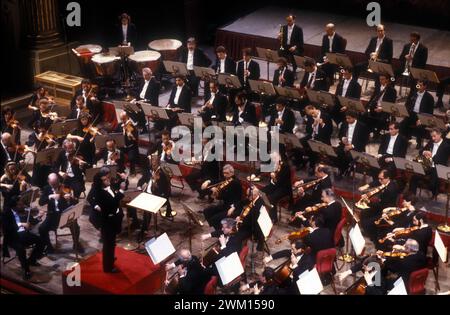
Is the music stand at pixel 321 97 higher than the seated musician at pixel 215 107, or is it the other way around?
the music stand at pixel 321 97

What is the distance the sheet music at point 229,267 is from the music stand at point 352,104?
11.5ft

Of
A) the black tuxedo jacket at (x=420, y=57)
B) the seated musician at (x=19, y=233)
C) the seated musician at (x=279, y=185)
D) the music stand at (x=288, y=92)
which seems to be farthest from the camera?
the black tuxedo jacket at (x=420, y=57)

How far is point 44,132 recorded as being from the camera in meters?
13.2

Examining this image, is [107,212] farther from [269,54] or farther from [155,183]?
[269,54]

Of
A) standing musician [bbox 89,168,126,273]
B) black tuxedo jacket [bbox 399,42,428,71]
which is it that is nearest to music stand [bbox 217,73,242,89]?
black tuxedo jacket [bbox 399,42,428,71]

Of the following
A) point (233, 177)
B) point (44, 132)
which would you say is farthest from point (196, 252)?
point (44, 132)

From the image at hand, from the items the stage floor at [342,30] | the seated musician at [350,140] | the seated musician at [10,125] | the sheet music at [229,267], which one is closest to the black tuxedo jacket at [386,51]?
the stage floor at [342,30]

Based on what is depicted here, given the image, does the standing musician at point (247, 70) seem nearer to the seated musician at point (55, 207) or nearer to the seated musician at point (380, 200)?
the seated musician at point (380, 200)

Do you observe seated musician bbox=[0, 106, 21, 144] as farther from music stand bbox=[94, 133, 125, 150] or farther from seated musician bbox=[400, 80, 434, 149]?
seated musician bbox=[400, 80, 434, 149]

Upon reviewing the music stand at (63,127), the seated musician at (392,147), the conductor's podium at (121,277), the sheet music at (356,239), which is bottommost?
the conductor's podium at (121,277)

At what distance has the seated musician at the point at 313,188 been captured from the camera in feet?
38.8

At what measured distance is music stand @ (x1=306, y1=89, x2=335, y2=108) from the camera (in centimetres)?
1278

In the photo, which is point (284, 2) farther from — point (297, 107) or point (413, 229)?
point (413, 229)

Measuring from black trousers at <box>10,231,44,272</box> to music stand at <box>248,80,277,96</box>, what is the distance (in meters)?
4.06
